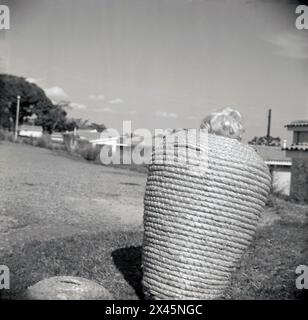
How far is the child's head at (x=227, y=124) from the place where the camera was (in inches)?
136

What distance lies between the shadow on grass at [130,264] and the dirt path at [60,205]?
3.41 feet

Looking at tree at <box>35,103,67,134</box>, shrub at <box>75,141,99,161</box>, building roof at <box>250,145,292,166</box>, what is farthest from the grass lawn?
tree at <box>35,103,67,134</box>

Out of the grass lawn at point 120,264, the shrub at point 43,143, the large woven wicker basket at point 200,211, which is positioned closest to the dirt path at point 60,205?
the grass lawn at point 120,264

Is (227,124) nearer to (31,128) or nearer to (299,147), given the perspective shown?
(299,147)

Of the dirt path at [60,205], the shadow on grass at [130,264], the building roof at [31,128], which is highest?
the building roof at [31,128]

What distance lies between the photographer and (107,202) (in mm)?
9188

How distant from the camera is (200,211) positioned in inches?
127

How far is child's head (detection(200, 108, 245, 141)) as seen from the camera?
11.3 ft

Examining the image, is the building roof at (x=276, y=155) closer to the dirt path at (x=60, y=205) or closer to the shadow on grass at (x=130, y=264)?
the dirt path at (x=60, y=205)

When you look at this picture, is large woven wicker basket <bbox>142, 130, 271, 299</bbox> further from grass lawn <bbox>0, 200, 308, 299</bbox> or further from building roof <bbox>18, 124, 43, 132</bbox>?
building roof <bbox>18, 124, 43, 132</bbox>
